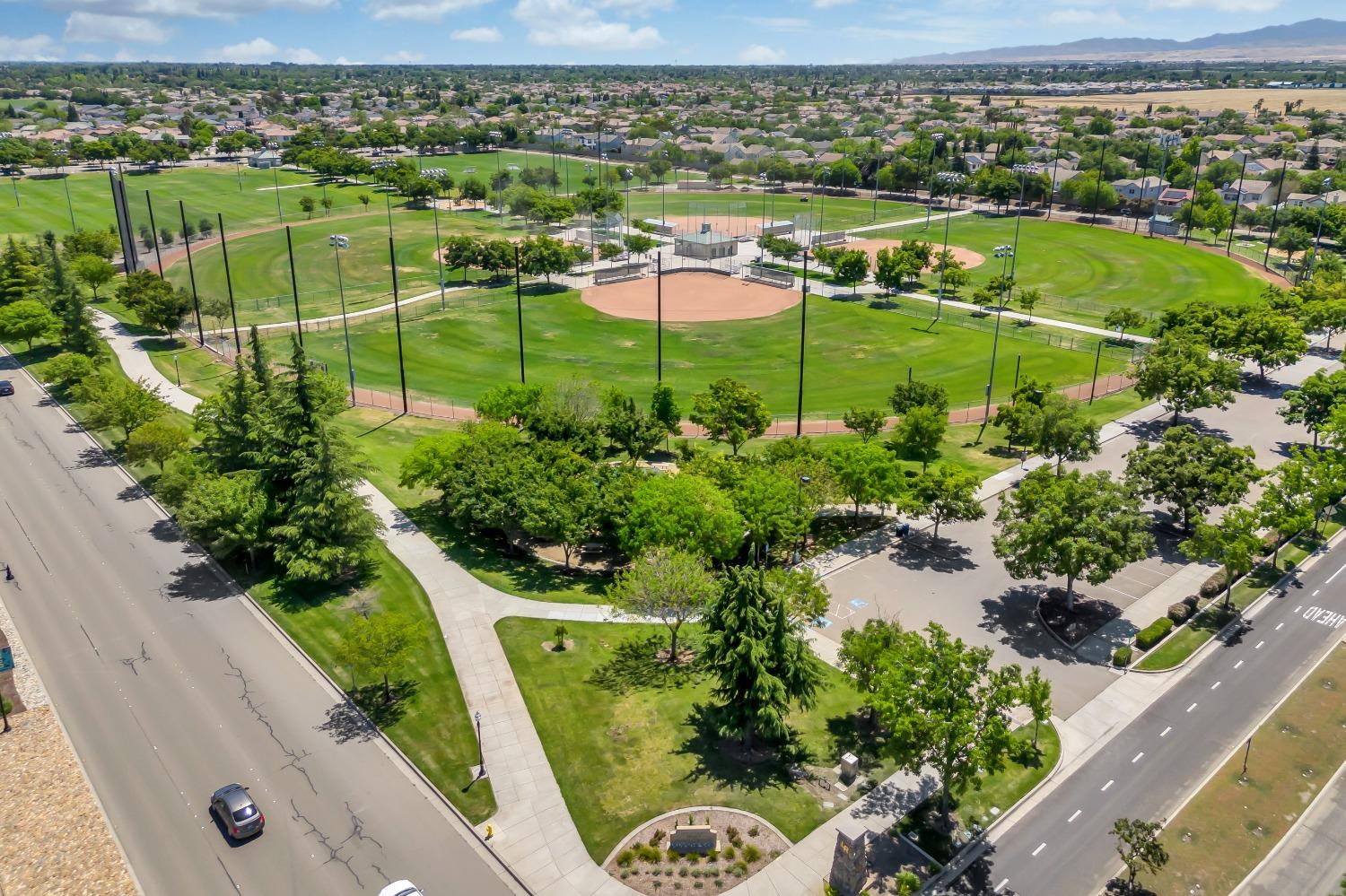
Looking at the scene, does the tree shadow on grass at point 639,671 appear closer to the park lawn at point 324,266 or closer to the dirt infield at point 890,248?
the park lawn at point 324,266

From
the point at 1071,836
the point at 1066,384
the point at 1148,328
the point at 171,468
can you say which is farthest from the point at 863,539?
the point at 1148,328

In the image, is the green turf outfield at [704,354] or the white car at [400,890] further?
the green turf outfield at [704,354]

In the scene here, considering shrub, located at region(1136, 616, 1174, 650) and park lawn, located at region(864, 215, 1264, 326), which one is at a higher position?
park lawn, located at region(864, 215, 1264, 326)

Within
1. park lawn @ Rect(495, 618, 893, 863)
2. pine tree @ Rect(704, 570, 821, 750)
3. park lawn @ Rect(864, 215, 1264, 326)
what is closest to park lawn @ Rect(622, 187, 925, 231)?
park lawn @ Rect(864, 215, 1264, 326)

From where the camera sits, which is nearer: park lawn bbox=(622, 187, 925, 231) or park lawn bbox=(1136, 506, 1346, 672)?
park lawn bbox=(1136, 506, 1346, 672)

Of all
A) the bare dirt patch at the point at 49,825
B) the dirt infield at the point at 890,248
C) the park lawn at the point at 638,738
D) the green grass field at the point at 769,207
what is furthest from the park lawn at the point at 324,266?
the park lawn at the point at 638,738

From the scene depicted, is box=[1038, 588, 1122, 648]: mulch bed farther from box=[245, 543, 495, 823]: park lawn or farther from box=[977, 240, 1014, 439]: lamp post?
box=[245, 543, 495, 823]: park lawn
